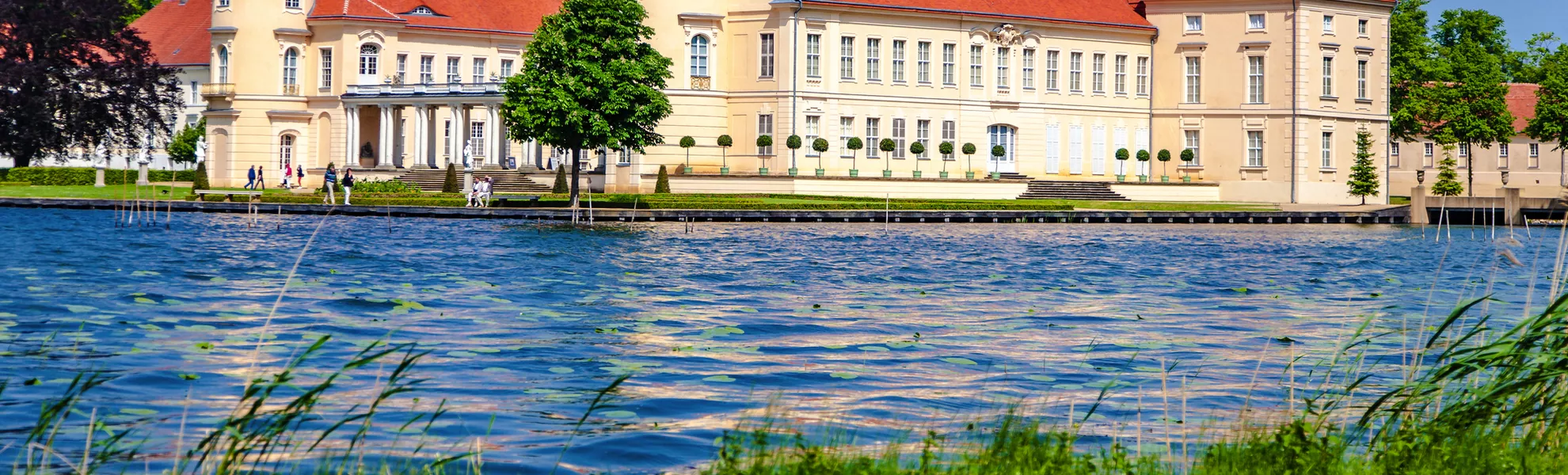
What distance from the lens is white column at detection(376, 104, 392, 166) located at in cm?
7081

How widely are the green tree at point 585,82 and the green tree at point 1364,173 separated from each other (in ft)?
102

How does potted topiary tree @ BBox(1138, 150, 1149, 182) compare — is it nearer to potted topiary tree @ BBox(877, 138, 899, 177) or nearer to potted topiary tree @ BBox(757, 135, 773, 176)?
potted topiary tree @ BBox(877, 138, 899, 177)

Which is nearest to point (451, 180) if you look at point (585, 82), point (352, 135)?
point (352, 135)

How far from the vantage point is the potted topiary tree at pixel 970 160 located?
65938 mm

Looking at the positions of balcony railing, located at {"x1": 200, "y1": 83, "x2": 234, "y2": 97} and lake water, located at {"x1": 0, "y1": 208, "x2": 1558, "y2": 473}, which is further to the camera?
balcony railing, located at {"x1": 200, "y1": 83, "x2": 234, "y2": 97}

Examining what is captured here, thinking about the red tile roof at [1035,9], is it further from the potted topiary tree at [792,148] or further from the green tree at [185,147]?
the green tree at [185,147]

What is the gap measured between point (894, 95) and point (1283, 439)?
56.2 metres

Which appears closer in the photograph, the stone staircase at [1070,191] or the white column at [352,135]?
the stone staircase at [1070,191]

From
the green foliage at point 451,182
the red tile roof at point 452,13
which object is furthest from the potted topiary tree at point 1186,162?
the green foliage at point 451,182

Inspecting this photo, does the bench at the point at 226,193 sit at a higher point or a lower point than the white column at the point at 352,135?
lower

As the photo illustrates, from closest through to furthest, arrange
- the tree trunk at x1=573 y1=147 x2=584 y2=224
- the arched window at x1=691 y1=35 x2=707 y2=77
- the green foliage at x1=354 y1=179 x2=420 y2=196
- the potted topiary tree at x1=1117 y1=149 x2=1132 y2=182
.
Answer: the tree trunk at x1=573 y1=147 x2=584 y2=224
the green foliage at x1=354 y1=179 x2=420 y2=196
the arched window at x1=691 y1=35 x2=707 y2=77
the potted topiary tree at x1=1117 y1=149 x2=1132 y2=182

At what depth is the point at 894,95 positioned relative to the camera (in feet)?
215

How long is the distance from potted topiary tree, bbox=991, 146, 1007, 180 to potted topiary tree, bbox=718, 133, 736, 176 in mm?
10192

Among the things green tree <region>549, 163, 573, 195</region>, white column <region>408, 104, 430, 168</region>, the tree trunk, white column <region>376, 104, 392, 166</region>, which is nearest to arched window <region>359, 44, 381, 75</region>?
white column <region>376, 104, 392, 166</region>
